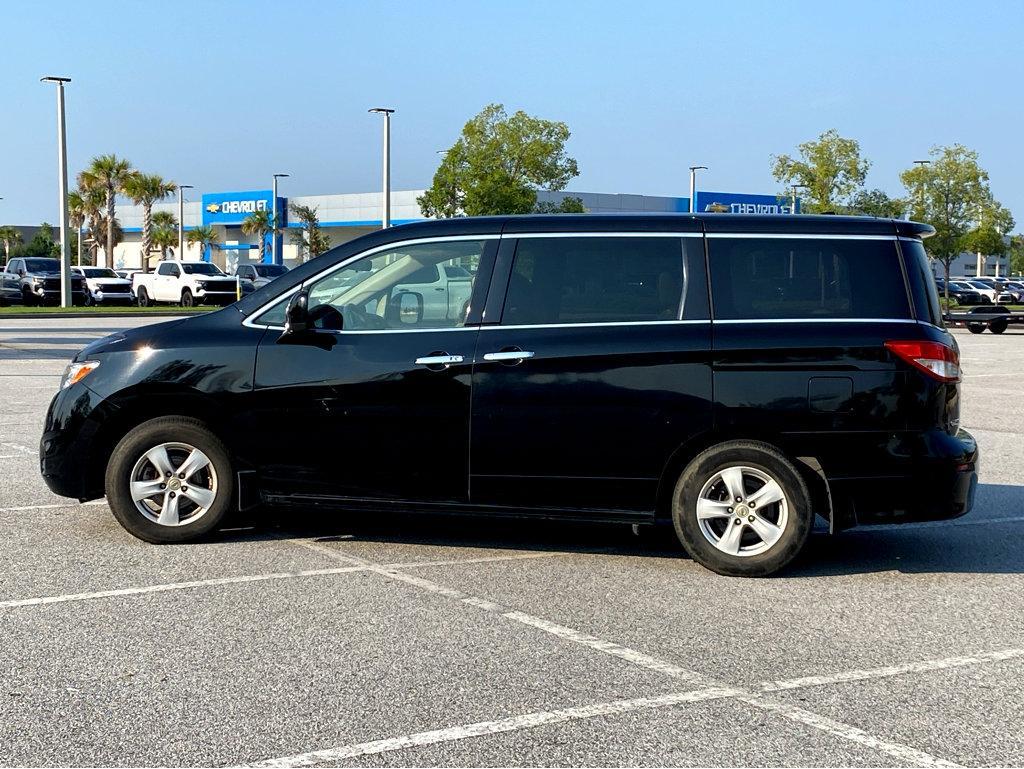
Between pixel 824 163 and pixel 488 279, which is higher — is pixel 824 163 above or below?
above

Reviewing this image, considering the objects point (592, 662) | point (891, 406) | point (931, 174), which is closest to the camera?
point (592, 662)

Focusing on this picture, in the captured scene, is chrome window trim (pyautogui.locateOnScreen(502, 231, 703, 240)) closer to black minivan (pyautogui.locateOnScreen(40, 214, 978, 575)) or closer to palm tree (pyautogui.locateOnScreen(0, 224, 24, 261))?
black minivan (pyautogui.locateOnScreen(40, 214, 978, 575))

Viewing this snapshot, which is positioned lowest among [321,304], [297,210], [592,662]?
[592,662]

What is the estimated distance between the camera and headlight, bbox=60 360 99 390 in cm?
746

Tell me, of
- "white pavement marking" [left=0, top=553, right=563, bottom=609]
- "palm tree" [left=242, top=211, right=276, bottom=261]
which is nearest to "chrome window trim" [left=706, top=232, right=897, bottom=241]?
"white pavement marking" [left=0, top=553, right=563, bottom=609]

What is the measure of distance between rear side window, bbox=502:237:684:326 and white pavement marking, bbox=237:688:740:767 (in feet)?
8.55

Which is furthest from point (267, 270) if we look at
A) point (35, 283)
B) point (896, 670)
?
point (896, 670)

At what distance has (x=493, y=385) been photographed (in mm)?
6926

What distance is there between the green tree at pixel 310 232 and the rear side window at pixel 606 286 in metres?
70.1

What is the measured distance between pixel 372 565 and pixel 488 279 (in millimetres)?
1648

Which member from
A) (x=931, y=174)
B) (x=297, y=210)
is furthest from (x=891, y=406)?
(x=297, y=210)

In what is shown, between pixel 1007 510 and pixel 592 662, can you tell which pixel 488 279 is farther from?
pixel 1007 510

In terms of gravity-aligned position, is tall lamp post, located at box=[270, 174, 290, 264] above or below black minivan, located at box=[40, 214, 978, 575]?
above

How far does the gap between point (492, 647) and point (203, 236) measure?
8939 cm
